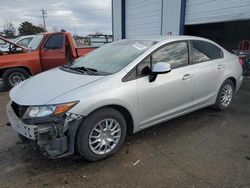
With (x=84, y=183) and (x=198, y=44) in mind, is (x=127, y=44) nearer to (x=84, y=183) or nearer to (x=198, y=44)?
(x=198, y=44)

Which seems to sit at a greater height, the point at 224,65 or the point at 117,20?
the point at 117,20

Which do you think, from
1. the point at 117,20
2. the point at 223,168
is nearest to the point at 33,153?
the point at 223,168

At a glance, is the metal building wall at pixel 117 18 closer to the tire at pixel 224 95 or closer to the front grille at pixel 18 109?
the tire at pixel 224 95

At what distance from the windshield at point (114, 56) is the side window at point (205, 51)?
0.88m

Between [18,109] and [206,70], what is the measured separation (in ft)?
9.94

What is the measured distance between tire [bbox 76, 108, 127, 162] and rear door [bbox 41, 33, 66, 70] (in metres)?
4.80

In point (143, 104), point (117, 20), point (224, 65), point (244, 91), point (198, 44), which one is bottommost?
point (244, 91)

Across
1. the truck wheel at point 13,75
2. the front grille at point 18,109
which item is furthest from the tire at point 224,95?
the truck wheel at point 13,75

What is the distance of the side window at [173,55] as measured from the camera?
3597 mm

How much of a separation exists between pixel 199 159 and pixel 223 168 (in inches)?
12.3

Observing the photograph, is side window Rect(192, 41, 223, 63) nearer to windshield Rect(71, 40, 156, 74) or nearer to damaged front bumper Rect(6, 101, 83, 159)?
windshield Rect(71, 40, 156, 74)

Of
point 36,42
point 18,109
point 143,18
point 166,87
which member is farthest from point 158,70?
point 143,18

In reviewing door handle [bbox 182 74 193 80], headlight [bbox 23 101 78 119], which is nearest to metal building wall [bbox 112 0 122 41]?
door handle [bbox 182 74 193 80]

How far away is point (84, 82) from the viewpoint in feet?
9.89
